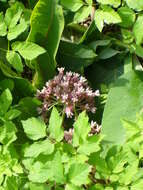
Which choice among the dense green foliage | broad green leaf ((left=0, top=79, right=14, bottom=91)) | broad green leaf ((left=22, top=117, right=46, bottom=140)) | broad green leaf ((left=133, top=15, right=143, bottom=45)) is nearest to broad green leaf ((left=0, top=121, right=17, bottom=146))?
the dense green foliage

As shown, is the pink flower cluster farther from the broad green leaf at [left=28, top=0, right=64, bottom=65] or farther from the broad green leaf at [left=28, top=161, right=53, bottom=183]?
the broad green leaf at [left=28, top=161, right=53, bottom=183]

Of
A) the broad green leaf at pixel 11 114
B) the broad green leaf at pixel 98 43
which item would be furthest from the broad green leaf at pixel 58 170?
the broad green leaf at pixel 98 43

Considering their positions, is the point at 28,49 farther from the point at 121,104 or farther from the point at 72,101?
the point at 121,104

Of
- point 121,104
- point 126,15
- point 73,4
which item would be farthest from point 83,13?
point 121,104

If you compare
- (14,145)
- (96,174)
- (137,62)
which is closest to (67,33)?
(137,62)

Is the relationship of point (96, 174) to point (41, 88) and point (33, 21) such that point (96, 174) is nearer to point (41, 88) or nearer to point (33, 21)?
point (41, 88)

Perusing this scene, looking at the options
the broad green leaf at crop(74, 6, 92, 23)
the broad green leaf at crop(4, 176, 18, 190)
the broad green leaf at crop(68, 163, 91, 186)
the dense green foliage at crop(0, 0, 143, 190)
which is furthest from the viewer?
the broad green leaf at crop(74, 6, 92, 23)

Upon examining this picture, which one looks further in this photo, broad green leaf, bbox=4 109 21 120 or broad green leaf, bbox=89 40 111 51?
broad green leaf, bbox=89 40 111 51

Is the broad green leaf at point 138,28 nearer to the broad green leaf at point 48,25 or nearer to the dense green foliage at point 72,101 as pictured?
the dense green foliage at point 72,101
